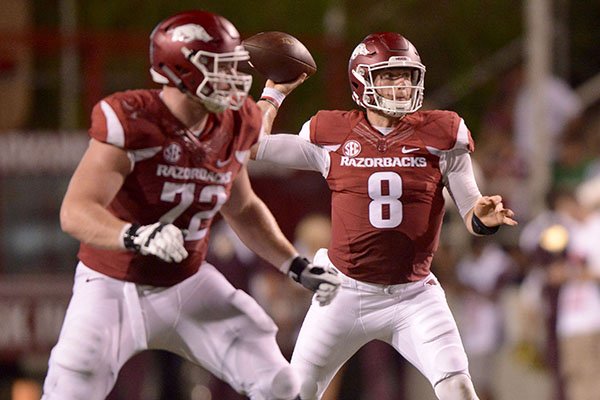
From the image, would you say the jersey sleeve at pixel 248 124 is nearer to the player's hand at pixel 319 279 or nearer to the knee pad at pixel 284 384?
the player's hand at pixel 319 279

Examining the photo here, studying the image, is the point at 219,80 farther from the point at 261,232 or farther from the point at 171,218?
the point at 261,232

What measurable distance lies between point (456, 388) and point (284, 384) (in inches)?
29.0

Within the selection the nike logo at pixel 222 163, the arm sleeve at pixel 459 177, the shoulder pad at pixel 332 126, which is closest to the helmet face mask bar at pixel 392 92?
the shoulder pad at pixel 332 126

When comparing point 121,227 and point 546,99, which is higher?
point 121,227

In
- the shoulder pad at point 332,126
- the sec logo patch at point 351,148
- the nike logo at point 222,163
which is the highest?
the nike logo at point 222,163

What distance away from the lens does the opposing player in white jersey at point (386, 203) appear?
5.54 meters

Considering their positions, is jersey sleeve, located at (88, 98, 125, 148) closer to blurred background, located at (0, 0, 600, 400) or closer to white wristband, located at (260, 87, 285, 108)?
white wristband, located at (260, 87, 285, 108)

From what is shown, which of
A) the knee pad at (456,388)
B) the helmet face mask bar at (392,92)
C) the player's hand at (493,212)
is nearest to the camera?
the player's hand at (493,212)

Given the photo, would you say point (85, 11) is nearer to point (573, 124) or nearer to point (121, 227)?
point (573, 124)

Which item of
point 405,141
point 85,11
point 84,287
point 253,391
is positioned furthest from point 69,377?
point 85,11

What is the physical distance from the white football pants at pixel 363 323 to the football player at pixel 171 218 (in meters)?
0.47

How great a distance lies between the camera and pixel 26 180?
963cm

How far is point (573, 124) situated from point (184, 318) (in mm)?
5539

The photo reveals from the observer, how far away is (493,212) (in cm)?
529
